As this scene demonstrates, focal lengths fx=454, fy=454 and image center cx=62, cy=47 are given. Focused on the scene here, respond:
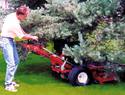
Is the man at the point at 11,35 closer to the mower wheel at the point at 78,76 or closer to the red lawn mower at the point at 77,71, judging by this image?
the red lawn mower at the point at 77,71

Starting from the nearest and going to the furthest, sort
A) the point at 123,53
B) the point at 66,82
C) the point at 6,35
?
the point at 6,35 → the point at 123,53 → the point at 66,82

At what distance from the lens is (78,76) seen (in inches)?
417

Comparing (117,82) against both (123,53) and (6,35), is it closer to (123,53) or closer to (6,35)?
(123,53)

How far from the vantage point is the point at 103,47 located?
34.3 feet

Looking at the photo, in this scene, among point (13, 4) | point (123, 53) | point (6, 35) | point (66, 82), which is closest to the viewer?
point (6, 35)

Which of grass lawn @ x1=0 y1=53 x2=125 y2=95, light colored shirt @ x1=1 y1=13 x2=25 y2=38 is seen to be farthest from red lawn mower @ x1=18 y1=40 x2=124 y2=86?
light colored shirt @ x1=1 y1=13 x2=25 y2=38

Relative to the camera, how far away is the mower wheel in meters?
10.5

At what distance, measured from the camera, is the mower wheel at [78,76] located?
10.5 m

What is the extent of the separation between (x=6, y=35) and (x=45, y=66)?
382 cm

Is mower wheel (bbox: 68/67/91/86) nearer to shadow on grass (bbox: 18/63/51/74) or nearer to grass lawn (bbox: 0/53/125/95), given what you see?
grass lawn (bbox: 0/53/125/95)

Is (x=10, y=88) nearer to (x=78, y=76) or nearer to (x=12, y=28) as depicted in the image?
(x=12, y=28)

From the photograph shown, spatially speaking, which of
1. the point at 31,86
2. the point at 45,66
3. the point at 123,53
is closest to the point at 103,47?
the point at 123,53

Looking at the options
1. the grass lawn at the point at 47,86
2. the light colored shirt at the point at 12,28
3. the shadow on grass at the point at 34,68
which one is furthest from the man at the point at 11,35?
the shadow on grass at the point at 34,68

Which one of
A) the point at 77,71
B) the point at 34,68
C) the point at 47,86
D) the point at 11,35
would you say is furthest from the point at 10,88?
the point at 34,68
